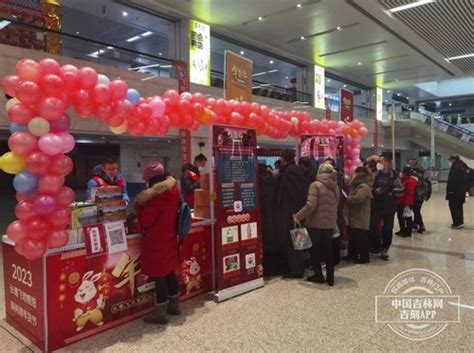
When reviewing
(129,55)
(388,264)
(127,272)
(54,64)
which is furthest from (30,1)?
(388,264)

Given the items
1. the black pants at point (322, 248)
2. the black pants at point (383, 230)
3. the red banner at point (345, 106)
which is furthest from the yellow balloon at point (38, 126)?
the red banner at point (345, 106)

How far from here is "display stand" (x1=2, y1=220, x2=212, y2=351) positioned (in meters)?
2.80

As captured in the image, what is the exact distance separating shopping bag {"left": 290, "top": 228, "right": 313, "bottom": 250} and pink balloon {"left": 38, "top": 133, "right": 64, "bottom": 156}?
98.8 inches

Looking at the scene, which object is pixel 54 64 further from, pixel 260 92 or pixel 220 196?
pixel 260 92

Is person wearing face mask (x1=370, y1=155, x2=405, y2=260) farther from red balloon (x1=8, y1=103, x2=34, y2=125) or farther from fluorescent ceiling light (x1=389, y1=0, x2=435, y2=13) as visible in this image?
fluorescent ceiling light (x1=389, y1=0, x2=435, y2=13)

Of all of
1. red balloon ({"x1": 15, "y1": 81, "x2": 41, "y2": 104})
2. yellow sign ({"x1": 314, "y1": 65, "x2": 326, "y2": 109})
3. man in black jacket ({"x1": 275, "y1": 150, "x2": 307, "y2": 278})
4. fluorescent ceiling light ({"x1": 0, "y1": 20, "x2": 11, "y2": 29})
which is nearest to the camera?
red balloon ({"x1": 15, "y1": 81, "x2": 41, "y2": 104})

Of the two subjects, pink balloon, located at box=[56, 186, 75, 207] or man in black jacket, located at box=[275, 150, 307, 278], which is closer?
pink balloon, located at box=[56, 186, 75, 207]

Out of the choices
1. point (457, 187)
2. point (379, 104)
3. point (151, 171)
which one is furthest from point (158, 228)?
point (379, 104)

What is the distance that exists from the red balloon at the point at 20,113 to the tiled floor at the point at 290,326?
1.66 meters

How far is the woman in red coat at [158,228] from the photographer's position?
10.2 ft

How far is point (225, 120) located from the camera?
4.29 meters

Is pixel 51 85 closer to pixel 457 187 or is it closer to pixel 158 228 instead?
pixel 158 228

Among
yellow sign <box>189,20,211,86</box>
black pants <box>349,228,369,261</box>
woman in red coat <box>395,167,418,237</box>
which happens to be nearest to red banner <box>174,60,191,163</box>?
yellow sign <box>189,20,211,86</box>

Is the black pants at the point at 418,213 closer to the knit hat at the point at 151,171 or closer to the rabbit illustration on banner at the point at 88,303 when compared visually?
the knit hat at the point at 151,171
